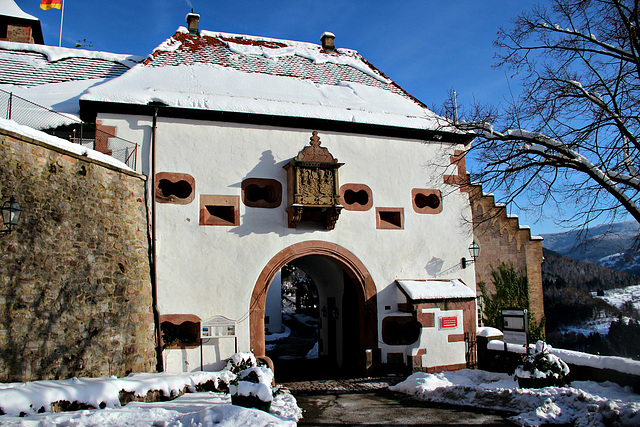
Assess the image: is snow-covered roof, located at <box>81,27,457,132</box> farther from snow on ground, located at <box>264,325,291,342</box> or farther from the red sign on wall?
snow on ground, located at <box>264,325,291,342</box>

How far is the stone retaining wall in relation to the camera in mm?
7992

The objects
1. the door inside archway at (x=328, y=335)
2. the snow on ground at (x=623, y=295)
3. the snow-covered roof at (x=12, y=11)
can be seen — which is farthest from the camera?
the snow on ground at (x=623, y=295)

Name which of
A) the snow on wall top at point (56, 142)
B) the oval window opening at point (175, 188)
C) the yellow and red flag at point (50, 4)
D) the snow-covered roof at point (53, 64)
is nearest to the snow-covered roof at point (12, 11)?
the yellow and red flag at point (50, 4)

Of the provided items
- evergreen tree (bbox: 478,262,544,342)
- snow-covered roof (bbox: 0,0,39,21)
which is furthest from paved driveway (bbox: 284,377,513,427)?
snow-covered roof (bbox: 0,0,39,21)

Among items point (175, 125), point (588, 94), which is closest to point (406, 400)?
point (588, 94)

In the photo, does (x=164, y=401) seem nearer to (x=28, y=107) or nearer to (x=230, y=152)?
(x=230, y=152)

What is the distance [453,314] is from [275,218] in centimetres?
519

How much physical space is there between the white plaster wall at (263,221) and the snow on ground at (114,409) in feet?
10.5

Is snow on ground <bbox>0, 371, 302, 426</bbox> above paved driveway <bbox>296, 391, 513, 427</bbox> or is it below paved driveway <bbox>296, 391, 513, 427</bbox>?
above

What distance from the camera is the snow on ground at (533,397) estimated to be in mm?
6832

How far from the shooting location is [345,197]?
13.4 metres

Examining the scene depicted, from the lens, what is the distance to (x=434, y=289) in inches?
512

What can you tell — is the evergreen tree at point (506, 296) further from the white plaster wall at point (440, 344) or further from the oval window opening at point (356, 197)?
the oval window opening at point (356, 197)

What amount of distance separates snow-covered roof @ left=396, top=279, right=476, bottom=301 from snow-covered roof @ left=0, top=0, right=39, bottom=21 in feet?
62.5
